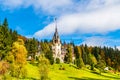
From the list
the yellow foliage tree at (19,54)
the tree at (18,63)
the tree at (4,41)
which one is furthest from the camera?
the tree at (4,41)

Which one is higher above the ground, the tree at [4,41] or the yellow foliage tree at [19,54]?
the tree at [4,41]

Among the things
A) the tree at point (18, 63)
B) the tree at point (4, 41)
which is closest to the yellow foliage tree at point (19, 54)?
the tree at point (18, 63)

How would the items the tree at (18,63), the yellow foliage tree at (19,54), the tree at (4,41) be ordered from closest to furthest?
1. the tree at (18,63)
2. the yellow foliage tree at (19,54)
3. the tree at (4,41)

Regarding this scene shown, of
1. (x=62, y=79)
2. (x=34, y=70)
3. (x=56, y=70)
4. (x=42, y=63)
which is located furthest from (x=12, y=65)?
(x=56, y=70)

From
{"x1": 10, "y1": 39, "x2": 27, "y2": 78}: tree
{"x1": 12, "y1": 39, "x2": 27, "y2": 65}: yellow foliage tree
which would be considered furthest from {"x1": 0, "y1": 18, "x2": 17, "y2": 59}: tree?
{"x1": 10, "y1": 39, "x2": 27, "y2": 78}: tree

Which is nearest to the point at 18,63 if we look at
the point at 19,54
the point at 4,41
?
the point at 19,54

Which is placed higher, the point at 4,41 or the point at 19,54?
the point at 4,41

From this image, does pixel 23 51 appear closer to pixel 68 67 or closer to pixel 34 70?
pixel 34 70

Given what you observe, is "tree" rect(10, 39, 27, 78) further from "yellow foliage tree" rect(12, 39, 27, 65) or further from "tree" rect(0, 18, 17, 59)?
"tree" rect(0, 18, 17, 59)

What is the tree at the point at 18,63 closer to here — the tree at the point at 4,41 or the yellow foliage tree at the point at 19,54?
the yellow foliage tree at the point at 19,54

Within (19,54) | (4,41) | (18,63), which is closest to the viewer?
(18,63)

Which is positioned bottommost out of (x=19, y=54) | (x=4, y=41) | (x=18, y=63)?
(x=18, y=63)

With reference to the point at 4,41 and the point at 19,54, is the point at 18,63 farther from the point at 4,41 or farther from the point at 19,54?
the point at 4,41

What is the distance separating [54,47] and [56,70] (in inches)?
2280
